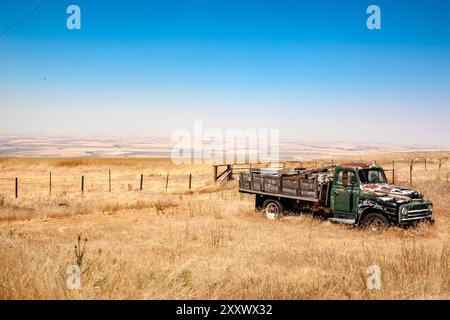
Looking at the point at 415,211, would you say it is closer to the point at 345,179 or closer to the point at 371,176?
the point at 371,176

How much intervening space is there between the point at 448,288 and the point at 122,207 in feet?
51.3

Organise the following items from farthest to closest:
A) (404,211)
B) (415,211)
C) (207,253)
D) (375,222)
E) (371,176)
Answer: (371,176), (375,222), (415,211), (404,211), (207,253)

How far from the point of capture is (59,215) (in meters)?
17.4

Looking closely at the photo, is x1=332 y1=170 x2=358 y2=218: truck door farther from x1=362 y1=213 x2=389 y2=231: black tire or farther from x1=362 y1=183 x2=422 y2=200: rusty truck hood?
x1=362 y1=213 x2=389 y2=231: black tire

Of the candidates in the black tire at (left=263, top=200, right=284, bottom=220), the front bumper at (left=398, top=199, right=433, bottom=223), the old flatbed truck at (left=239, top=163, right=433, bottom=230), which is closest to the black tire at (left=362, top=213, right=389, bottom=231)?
the old flatbed truck at (left=239, top=163, right=433, bottom=230)

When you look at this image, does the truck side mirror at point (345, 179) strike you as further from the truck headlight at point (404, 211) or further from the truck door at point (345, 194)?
the truck headlight at point (404, 211)

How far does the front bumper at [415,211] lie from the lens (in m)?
12.6

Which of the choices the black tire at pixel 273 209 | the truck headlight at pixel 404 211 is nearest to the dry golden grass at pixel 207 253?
the black tire at pixel 273 209

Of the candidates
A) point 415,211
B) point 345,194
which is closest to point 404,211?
point 415,211

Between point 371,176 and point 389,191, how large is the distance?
3.48 feet

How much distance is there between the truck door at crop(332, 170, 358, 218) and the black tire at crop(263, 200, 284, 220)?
2533 mm

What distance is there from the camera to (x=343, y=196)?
1434 cm

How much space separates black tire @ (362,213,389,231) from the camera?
12919 mm
